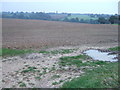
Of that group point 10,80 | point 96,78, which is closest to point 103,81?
point 96,78

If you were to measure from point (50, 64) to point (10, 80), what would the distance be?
3.81m

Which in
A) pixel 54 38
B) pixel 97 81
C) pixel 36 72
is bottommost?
pixel 36 72

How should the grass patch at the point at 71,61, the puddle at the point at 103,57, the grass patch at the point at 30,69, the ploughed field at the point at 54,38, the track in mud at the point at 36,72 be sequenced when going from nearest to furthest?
the track in mud at the point at 36,72
the grass patch at the point at 30,69
the grass patch at the point at 71,61
the puddle at the point at 103,57
the ploughed field at the point at 54,38

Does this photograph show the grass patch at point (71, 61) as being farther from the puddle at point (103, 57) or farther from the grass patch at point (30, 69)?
the grass patch at point (30, 69)

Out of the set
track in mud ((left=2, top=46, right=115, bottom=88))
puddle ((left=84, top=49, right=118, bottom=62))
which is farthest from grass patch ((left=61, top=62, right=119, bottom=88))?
puddle ((left=84, top=49, right=118, bottom=62))

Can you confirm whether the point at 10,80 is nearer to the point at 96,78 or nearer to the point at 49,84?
the point at 49,84

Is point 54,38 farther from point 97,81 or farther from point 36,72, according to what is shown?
point 97,81

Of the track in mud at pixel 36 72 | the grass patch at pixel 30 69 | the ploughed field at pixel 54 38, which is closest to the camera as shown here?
the track in mud at pixel 36 72

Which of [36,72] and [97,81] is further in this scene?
[36,72]

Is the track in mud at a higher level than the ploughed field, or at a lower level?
lower

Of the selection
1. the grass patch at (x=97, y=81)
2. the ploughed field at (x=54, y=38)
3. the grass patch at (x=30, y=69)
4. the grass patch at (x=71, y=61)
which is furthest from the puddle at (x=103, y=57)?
the ploughed field at (x=54, y=38)

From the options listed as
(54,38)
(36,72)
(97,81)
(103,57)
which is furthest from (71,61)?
(54,38)

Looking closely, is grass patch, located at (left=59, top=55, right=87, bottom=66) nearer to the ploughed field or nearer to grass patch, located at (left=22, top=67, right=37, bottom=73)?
grass patch, located at (left=22, top=67, right=37, bottom=73)

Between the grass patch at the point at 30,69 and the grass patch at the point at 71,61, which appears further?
the grass patch at the point at 71,61
